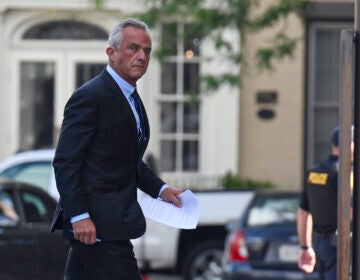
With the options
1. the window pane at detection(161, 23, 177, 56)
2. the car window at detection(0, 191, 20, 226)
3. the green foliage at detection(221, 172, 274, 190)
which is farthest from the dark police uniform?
the green foliage at detection(221, 172, 274, 190)

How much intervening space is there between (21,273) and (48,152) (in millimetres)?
4230

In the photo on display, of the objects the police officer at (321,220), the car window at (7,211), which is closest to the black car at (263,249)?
the car window at (7,211)

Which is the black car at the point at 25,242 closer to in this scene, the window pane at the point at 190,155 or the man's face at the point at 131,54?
the man's face at the point at 131,54

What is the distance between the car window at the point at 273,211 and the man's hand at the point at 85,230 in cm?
663

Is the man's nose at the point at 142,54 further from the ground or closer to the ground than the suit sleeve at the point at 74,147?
further from the ground

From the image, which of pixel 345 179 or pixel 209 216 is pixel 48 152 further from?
pixel 345 179

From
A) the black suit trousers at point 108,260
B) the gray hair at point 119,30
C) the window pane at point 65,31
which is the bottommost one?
the black suit trousers at point 108,260

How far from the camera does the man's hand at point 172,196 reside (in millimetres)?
6051

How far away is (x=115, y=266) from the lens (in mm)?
5629

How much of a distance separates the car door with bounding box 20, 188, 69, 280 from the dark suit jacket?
17.5 feet

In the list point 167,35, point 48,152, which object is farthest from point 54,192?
point 167,35

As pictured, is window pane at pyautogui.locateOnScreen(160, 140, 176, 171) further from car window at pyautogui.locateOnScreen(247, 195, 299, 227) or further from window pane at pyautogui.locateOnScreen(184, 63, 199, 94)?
car window at pyautogui.locateOnScreen(247, 195, 299, 227)

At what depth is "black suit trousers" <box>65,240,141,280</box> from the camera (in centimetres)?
562

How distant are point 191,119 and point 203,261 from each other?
5813mm
